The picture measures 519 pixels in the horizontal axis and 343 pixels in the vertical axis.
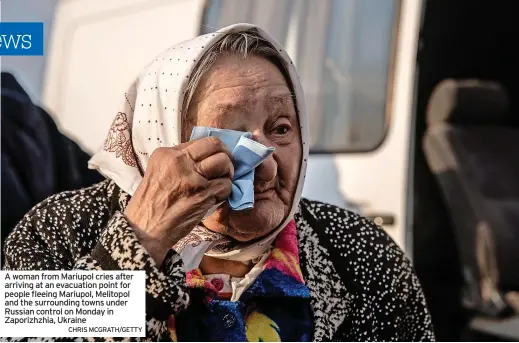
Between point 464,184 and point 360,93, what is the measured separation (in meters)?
0.94

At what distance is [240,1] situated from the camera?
1897mm

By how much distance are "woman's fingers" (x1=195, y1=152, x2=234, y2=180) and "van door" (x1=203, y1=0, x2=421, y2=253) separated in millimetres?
650

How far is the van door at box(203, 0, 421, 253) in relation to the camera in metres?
2.02

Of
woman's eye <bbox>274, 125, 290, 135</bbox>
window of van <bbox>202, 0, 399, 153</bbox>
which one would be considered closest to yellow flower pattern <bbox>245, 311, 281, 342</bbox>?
woman's eye <bbox>274, 125, 290, 135</bbox>

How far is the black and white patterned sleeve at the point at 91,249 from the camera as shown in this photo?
1.28 meters

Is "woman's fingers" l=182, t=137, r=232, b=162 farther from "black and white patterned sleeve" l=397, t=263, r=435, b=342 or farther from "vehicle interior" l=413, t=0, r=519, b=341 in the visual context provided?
"vehicle interior" l=413, t=0, r=519, b=341

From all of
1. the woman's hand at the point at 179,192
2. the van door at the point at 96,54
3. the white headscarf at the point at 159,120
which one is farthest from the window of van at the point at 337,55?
the woman's hand at the point at 179,192

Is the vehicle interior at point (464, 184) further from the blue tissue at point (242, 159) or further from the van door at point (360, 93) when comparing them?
the blue tissue at point (242, 159)

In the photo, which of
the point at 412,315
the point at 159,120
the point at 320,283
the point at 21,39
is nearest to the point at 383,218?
the point at 412,315

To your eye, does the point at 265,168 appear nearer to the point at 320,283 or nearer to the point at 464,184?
the point at 320,283

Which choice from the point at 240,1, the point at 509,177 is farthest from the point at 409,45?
the point at 509,177

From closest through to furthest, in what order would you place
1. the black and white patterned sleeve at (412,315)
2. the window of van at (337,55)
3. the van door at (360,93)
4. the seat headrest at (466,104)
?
the black and white patterned sleeve at (412,315) < the window of van at (337,55) < the van door at (360,93) < the seat headrest at (466,104)

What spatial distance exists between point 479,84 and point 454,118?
0.18 metres

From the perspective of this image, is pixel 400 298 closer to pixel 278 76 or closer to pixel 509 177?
pixel 278 76
